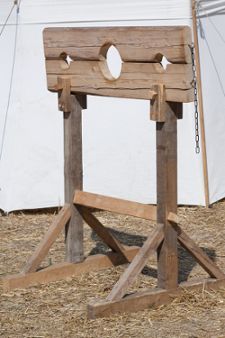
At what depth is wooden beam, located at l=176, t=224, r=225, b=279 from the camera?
584 centimetres

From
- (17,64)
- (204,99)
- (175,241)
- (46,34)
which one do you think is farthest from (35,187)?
(175,241)

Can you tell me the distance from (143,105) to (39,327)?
11.5ft

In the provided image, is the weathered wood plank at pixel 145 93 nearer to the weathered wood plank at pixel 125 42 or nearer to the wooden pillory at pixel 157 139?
the wooden pillory at pixel 157 139

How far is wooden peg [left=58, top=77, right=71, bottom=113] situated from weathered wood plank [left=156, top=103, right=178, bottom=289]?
97 centimetres

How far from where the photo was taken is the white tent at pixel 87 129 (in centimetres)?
847

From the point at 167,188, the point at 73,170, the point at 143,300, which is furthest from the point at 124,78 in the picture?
the point at 143,300

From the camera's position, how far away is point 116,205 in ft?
19.9

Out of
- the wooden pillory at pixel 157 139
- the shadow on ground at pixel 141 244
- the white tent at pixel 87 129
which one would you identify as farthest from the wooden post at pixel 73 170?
the white tent at pixel 87 129

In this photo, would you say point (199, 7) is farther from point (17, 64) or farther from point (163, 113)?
point (163, 113)

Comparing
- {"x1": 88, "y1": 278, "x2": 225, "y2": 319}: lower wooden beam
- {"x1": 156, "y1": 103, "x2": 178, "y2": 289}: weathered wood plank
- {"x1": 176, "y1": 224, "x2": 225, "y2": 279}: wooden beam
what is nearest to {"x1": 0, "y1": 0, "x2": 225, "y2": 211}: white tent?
{"x1": 176, "y1": 224, "x2": 225, "y2": 279}: wooden beam

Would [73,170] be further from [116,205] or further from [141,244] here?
[141,244]

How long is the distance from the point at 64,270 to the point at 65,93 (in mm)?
1312

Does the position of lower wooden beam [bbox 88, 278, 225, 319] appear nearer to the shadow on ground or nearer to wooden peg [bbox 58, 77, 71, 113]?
the shadow on ground

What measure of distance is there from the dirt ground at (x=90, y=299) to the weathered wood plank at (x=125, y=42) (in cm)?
162
